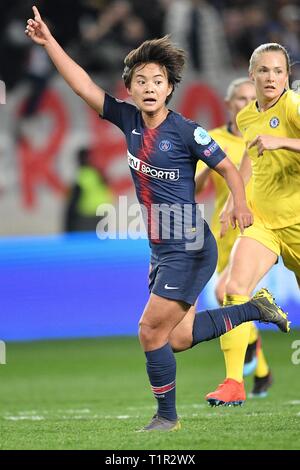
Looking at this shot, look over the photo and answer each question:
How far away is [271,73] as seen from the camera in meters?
7.12

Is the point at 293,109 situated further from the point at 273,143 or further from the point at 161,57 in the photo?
the point at 161,57

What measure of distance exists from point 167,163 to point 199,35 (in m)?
8.72

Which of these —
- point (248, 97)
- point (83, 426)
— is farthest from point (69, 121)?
Answer: point (83, 426)

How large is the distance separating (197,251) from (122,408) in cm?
235

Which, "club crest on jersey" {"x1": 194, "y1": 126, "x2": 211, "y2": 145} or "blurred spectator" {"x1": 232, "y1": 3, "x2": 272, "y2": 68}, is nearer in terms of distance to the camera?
"club crest on jersey" {"x1": 194, "y1": 126, "x2": 211, "y2": 145}

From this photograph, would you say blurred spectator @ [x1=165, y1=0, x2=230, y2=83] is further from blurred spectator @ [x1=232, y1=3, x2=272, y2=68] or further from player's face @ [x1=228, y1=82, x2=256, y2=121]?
player's face @ [x1=228, y1=82, x2=256, y2=121]

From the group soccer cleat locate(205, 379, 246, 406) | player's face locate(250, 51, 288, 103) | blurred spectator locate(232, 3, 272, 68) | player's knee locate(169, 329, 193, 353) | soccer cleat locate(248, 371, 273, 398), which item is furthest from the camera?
blurred spectator locate(232, 3, 272, 68)

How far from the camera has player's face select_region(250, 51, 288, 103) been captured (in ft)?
23.4

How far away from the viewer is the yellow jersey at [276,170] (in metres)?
7.14

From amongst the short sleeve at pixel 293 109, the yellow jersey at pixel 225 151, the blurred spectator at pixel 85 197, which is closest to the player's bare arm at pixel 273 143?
the short sleeve at pixel 293 109

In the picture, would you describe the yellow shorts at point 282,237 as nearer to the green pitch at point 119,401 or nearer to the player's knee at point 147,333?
the green pitch at point 119,401

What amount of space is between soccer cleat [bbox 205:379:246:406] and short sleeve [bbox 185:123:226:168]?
152 centimetres

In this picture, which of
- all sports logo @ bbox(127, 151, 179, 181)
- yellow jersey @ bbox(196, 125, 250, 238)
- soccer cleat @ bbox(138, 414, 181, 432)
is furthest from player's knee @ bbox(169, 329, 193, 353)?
yellow jersey @ bbox(196, 125, 250, 238)
